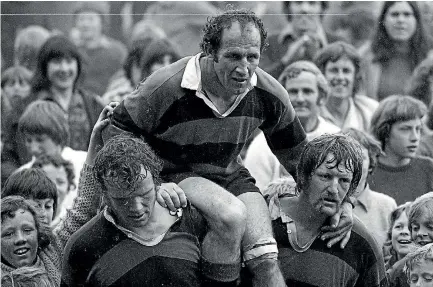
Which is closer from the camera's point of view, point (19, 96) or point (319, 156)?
point (319, 156)

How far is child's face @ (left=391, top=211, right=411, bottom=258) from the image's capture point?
11.5ft

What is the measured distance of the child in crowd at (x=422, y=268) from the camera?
120 inches

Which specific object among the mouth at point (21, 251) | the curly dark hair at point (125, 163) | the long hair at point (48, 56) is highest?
the curly dark hair at point (125, 163)

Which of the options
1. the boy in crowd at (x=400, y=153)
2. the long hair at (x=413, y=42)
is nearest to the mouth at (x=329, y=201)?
the boy in crowd at (x=400, y=153)

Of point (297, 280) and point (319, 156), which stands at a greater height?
point (319, 156)

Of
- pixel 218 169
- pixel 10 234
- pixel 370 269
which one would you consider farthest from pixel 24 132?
pixel 370 269

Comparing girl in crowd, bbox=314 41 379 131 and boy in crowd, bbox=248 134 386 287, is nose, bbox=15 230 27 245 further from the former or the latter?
girl in crowd, bbox=314 41 379 131

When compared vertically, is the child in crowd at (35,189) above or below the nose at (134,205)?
below

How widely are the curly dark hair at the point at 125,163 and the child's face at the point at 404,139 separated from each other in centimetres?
163

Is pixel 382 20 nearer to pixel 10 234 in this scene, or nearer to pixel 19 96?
pixel 19 96

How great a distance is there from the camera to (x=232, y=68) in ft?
8.85

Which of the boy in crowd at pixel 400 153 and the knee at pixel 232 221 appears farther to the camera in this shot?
the boy in crowd at pixel 400 153

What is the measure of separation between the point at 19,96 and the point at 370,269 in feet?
8.36

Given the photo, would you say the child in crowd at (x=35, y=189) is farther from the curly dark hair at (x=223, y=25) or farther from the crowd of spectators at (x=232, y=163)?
the curly dark hair at (x=223, y=25)
